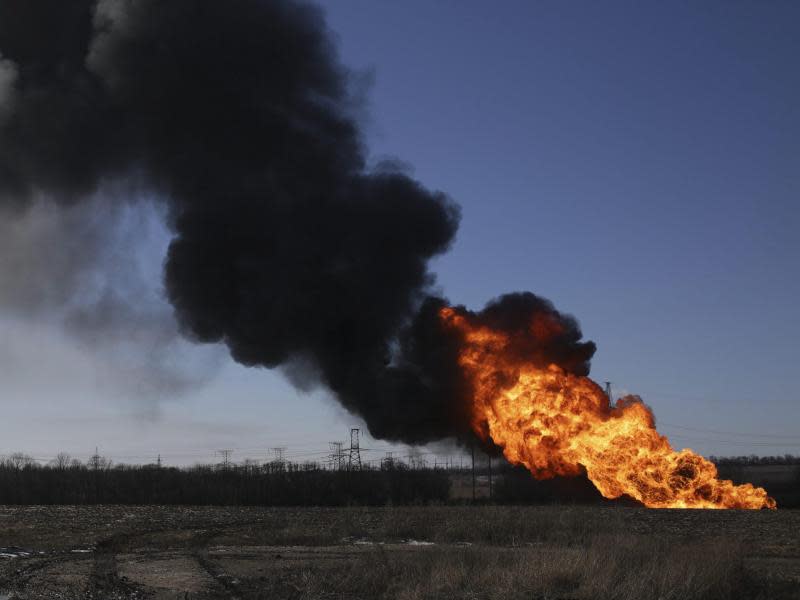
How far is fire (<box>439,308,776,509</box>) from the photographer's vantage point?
45.0m

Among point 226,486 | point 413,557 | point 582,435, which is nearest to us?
point 413,557

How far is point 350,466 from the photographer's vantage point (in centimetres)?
7656

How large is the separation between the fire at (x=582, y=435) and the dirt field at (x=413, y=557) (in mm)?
4985

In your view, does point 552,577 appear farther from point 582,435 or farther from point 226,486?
point 226,486

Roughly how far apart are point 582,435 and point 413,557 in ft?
78.8

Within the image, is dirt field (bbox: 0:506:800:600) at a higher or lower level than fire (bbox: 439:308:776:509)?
lower

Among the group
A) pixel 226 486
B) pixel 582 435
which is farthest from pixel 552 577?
pixel 226 486

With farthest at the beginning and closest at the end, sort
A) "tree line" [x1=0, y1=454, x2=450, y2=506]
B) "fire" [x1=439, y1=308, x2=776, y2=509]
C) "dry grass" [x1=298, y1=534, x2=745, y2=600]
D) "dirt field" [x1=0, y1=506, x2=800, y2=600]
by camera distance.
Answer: "tree line" [x1=0, y1=454, x2=450, y2=506], "fire" [x1=439, y1=308, x2=776, y2=509], "dirt field" [x1=0, y1=506, x2=800, y2=600], "dry grass" [x1=298, y1=534, x2=745, y2=600]

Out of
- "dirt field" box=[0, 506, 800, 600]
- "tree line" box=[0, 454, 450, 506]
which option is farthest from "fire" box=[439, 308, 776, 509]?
"tree line" box=[0, 454, 450, 506]

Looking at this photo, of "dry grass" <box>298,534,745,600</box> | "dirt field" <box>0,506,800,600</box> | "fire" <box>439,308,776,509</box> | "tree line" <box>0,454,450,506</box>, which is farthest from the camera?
"tree line" <box>0,454,450,506</box>

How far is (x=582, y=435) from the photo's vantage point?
45438 mm

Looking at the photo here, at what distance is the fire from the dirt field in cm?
499

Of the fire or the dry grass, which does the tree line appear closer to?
the fire

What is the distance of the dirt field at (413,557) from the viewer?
19.1m
